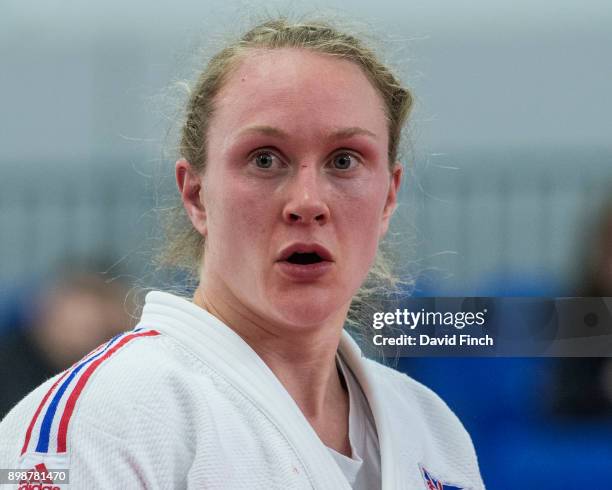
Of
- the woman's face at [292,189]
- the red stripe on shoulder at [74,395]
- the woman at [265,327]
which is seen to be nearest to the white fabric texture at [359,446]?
the woman at [265,327]

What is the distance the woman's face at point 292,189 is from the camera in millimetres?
802

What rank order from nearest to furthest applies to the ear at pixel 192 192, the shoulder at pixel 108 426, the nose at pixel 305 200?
the shoulder at pixel 108 426 < the nose at pixel 305 200 < the ear at pixel 192 192

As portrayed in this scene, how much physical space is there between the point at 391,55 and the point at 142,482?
56cm

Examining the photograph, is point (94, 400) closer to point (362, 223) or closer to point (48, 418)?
point (48, 418)

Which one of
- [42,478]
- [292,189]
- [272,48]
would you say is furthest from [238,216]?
[42,478]

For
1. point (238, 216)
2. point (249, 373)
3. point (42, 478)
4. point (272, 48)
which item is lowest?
point (42, 478)

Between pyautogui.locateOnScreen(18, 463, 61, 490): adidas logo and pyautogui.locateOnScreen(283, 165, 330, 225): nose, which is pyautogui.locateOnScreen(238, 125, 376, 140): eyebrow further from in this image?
pyautogui.locateOnScreen(18, 463, 61, 490): adidas logo

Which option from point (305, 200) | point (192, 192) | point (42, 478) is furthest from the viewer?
point (192, 192)

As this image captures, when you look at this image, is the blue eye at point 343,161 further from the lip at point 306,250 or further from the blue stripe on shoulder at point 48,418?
the blue stripe on shoulder at point 48,418

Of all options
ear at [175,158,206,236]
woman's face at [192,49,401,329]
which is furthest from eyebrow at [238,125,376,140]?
ear at [175,158,206,236]

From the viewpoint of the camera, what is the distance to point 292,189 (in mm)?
801

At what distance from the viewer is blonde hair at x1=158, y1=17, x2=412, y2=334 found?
0.87 m

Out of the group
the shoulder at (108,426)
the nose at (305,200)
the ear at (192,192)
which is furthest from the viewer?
the ear at (192,192)

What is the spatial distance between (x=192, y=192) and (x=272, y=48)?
165mm
